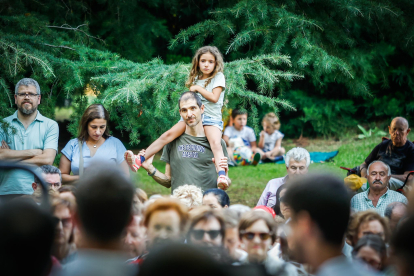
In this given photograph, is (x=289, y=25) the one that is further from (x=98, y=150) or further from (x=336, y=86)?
(x=336, y=86)

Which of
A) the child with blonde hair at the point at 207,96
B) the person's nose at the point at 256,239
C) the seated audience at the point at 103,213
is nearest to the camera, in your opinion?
the seated audience at the point at 103,213

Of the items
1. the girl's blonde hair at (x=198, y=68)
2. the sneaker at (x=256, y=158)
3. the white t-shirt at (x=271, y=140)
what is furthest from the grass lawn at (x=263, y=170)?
the girl's blonde hair at (x=198, y=68)

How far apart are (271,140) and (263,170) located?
1084 mm

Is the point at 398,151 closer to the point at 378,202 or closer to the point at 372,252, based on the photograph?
the point at 378,202

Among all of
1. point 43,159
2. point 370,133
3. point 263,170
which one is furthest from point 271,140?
point 43,159

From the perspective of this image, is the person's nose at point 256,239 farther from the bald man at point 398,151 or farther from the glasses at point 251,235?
the bald man at point 398,151

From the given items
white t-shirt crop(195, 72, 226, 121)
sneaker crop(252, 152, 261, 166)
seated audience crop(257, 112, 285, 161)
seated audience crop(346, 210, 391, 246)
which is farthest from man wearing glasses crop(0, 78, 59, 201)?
seated audience crop(257, 112, 285, 161)

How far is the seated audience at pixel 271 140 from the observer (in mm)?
8977

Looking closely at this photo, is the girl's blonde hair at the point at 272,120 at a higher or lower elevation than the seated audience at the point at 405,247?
higher

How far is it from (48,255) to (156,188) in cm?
583

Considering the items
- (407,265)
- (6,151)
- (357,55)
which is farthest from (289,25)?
(407,265)

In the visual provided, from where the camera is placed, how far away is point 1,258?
1.19 m

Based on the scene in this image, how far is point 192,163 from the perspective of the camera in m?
3.98

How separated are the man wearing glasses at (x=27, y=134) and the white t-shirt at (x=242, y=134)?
5118 millimetres
